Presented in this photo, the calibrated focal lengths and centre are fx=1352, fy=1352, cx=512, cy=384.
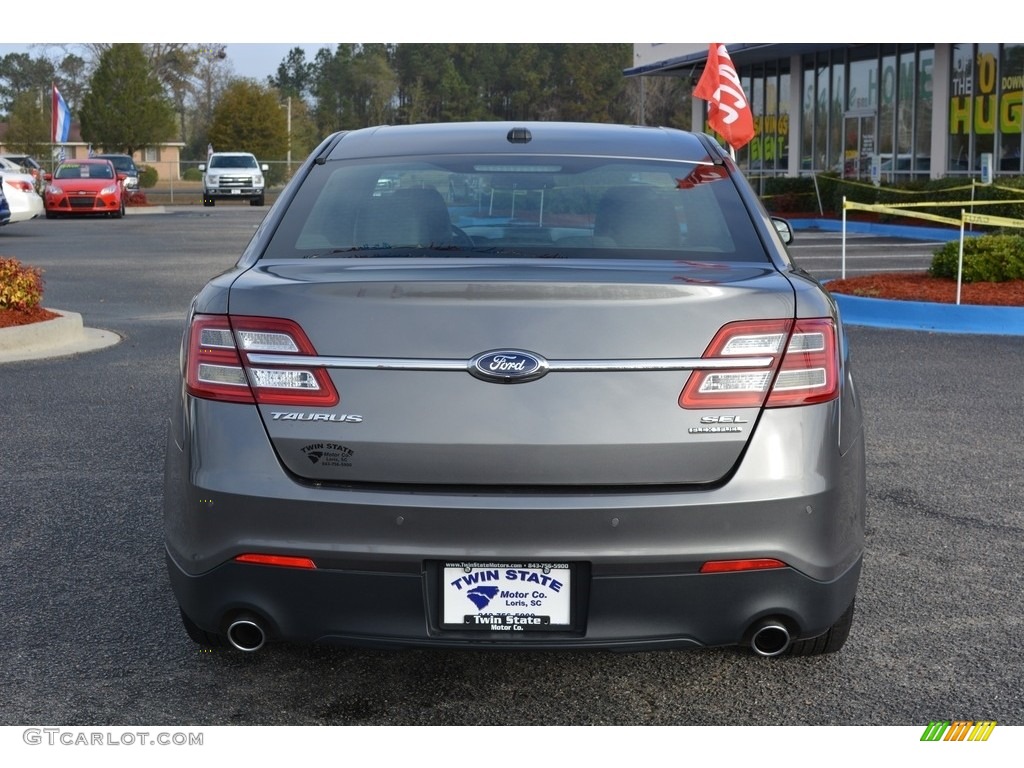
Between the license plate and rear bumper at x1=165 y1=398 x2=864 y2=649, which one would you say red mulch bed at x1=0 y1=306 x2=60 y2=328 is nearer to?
rear bumper at x1=165 y1=398 x2=864 y2=649

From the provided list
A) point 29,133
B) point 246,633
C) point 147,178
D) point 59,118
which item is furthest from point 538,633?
point 147,178

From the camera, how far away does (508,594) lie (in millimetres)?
3398

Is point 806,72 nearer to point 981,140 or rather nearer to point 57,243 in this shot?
point 981,140

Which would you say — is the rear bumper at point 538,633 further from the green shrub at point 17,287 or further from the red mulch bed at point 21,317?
the green shrub at point 17,287

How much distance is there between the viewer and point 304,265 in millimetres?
3779

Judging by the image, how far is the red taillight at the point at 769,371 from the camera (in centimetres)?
338

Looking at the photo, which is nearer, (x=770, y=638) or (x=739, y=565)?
(x=739, y=565)

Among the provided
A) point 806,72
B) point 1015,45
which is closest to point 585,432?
point 1015,45

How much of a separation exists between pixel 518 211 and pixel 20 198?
25991 mm

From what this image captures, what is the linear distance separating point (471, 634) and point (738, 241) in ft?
4.67

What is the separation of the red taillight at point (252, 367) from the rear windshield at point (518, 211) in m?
0.52

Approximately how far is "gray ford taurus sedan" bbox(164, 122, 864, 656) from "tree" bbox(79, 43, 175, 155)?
6129 centimetres

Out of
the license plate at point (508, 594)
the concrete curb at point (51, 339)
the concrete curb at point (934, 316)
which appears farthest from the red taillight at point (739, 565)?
the concrete curb at point (934, 316)
